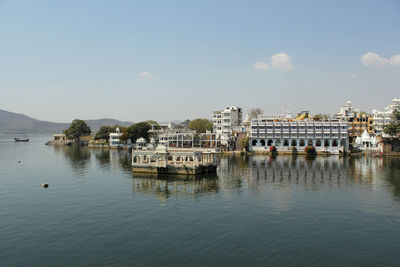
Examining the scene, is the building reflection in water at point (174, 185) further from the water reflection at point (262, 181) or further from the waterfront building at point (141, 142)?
the waterfront building at point (141, 142)

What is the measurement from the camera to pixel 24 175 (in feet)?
208

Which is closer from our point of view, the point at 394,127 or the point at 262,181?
the point at 262,181

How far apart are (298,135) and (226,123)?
107ft

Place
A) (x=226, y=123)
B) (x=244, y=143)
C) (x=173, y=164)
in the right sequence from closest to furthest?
1. (x=173, y=164)
2. (x=244, y=143)
3. (x=226, y=123)

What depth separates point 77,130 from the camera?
7288 inches

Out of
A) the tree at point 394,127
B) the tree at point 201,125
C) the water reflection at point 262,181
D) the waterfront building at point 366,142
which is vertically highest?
the tree at point 201,125

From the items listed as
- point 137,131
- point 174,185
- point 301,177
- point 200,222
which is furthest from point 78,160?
point 200,222

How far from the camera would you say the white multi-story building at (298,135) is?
118 meters

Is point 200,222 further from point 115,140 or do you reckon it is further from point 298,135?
point 115,140

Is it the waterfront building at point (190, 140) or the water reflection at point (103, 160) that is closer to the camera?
the water reflection at point (103, 160)

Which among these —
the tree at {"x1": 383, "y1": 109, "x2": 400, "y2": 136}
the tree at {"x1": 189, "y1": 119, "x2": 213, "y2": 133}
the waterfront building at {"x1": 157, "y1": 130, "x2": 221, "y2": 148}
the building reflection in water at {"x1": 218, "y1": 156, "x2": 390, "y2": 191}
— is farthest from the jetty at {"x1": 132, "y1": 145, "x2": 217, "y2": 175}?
the tree at {"x1": 189, "y1": 119, "x2": 213, "y2": 133}

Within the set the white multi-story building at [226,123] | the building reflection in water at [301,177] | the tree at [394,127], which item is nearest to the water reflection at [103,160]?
the building reflection in water at [301,177]

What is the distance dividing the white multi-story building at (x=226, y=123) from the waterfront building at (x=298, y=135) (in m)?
12.2

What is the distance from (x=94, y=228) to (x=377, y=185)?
155ft
